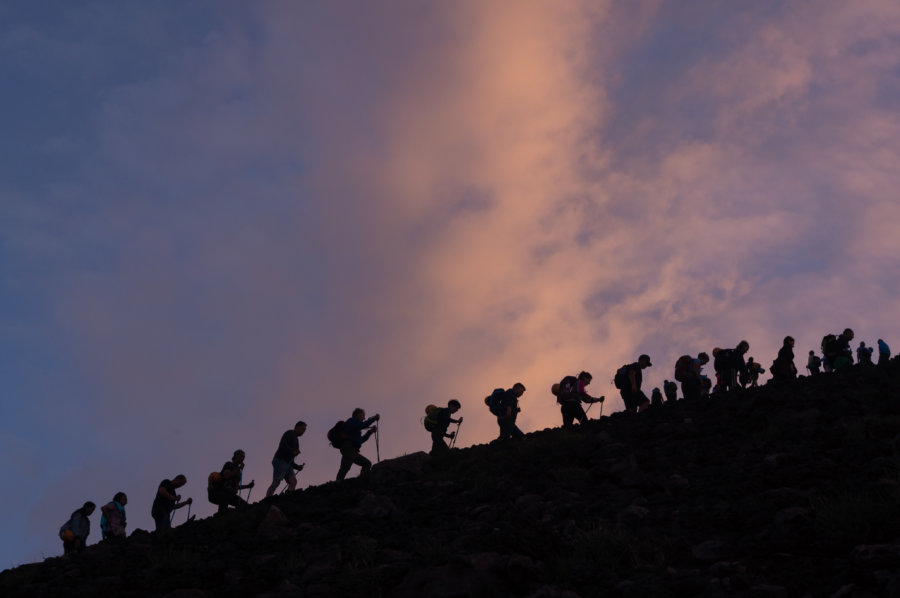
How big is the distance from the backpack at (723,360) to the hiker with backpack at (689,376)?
1042mm

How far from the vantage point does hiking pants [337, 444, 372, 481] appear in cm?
1981

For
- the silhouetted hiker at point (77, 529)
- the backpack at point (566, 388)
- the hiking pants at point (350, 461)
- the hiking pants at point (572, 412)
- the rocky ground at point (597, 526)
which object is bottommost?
the rocky ground at point (597, 526)

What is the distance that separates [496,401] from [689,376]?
18.8 ft

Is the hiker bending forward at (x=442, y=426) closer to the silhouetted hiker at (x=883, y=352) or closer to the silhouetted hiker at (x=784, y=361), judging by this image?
the silhouetted hiker at (x=784, y=361)

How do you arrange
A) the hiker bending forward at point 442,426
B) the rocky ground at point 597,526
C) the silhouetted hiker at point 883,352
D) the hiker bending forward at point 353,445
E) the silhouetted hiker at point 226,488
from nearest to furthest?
the rocky ground at point 597,526 < the silhouetted hiker at point 226,488 < the hiker bending forward at point 353,445 < the hiker bending forward at point 442,426 < the silhouetted hiker at point 883,352

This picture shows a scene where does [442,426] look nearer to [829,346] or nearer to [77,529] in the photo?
[77,529]

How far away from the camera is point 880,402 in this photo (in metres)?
16.3

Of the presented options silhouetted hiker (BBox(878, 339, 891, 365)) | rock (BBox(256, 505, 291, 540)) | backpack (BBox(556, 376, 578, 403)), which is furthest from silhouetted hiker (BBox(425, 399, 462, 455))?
silhouetted hiker (BBox(878, 339, 891, 365))

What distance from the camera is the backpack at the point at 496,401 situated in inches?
874

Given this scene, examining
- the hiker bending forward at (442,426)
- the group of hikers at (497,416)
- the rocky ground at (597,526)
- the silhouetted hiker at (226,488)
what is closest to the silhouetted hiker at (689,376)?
the group of hikers at (497,416)

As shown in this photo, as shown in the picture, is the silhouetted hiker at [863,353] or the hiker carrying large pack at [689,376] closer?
the hiker carrying large pack at [689,376]

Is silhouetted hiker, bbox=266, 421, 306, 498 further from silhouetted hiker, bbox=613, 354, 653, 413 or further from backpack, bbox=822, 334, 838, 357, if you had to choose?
backpack, bbox=822, 334, 838, 357

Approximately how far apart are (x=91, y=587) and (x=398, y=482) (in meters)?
7.86

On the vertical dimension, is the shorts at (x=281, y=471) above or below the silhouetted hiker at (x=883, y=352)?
below
